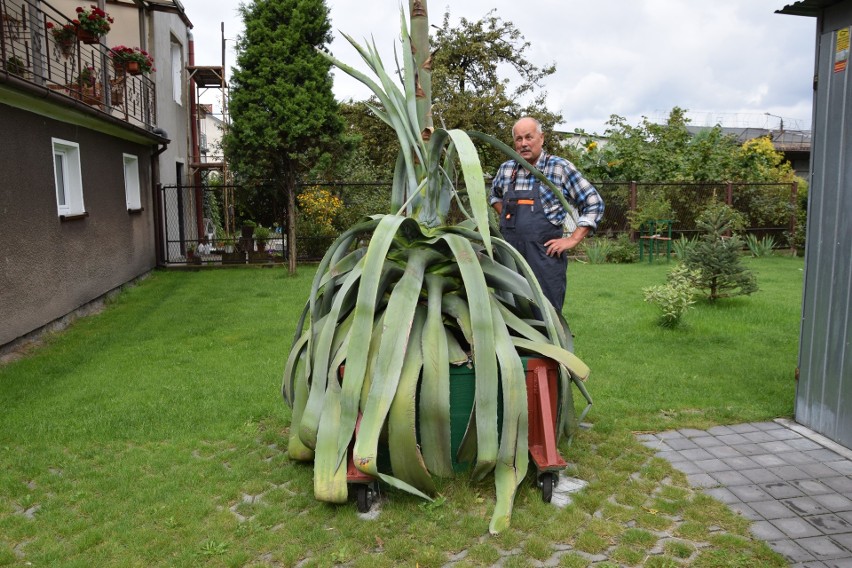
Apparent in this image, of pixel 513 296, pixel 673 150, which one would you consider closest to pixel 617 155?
pixel 673 150

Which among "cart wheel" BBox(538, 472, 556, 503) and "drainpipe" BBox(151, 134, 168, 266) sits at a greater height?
"drainpipe" BBox(151, 134, 168, 266)

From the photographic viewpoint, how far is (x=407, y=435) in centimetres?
313

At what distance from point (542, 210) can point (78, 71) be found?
25.0 feet

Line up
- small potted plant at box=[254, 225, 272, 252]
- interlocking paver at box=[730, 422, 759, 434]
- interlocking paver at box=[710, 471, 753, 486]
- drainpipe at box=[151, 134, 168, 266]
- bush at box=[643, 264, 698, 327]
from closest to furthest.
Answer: interlocking paver at box=[710, 471, 753, 486], interlocking paver at box=[730, 422, 759, 434], bush at box=[643, 264, 698, 327], drainpipe at box=[151, 134, 168, 266], small potted plant at box=[254, 225, 272, 252]

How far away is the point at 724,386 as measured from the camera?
17.4 feet

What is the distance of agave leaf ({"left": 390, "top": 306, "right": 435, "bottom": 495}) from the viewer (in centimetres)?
313

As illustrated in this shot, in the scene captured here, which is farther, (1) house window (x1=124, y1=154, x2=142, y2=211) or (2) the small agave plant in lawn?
(1) house window (x1=124, y1=154, x2=142, y2=211)

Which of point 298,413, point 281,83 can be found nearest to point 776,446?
point 298,413

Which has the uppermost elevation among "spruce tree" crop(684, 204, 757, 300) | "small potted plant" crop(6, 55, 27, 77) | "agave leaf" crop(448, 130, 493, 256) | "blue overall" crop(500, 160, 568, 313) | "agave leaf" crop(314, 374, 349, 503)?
"small potted plant" crop(6, 55, 27, 77)

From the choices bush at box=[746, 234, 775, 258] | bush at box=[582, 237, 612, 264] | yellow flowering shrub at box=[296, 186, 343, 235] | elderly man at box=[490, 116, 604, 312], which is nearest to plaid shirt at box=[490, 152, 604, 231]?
elderly man at box=[490, 116, 604, 312]

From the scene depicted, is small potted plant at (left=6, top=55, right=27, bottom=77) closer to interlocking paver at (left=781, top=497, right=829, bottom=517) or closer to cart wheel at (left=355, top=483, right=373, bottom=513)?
cart wheel at (left=355, top=483, right=373, bottom=513)

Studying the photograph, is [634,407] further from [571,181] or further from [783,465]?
[571,181]

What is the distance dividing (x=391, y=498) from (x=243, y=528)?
0.71 meters

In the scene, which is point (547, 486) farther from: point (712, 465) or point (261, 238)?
point (261, 238)
